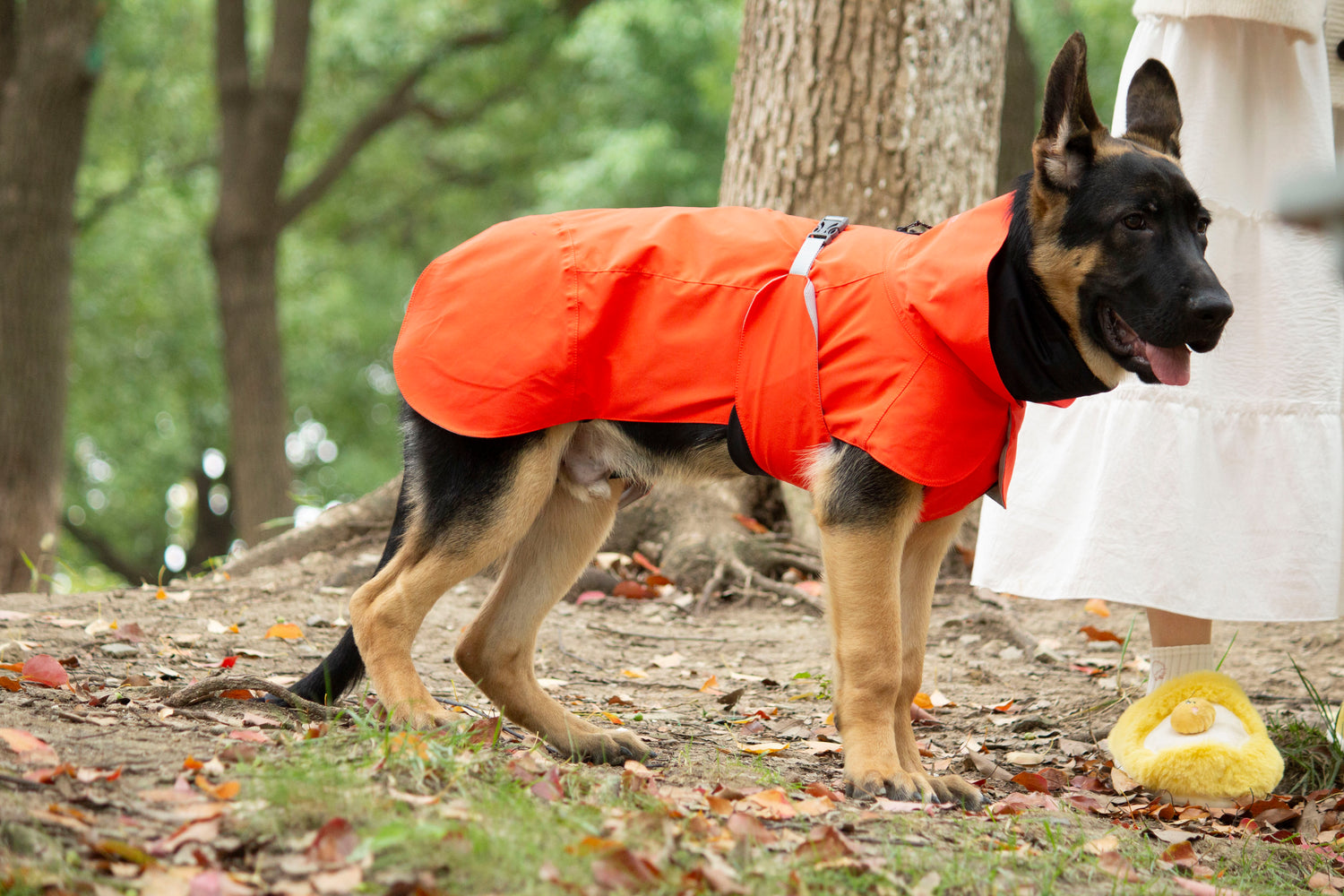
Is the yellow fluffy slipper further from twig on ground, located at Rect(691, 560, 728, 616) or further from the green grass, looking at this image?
twig on ground, located at Rect(691, 560, 728, 616)

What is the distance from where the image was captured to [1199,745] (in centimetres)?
346

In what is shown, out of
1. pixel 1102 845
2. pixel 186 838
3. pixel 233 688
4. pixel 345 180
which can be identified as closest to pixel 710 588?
pixel 233 688

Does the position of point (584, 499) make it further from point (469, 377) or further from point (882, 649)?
point (882, 649)

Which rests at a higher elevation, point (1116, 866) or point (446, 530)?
point (446, 530)

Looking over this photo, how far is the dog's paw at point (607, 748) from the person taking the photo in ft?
11.1

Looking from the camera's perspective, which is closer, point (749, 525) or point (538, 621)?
point (538, 621)

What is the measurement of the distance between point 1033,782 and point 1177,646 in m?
0.83

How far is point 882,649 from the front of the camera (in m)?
3.18

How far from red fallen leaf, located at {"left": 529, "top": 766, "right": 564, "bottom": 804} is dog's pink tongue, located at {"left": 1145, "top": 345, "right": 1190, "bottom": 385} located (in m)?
1.93

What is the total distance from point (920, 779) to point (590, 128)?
640 inches

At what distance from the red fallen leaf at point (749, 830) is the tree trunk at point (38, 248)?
7.90 m

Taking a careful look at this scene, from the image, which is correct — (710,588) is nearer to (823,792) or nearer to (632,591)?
(632,591)

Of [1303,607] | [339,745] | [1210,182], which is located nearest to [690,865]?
[339,745]

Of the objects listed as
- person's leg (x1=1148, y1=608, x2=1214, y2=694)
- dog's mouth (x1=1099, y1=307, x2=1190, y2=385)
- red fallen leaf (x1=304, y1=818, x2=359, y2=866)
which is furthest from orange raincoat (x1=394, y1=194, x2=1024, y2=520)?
red fallen leaf (x1=304, y1=818, x2=359, y2=866)
